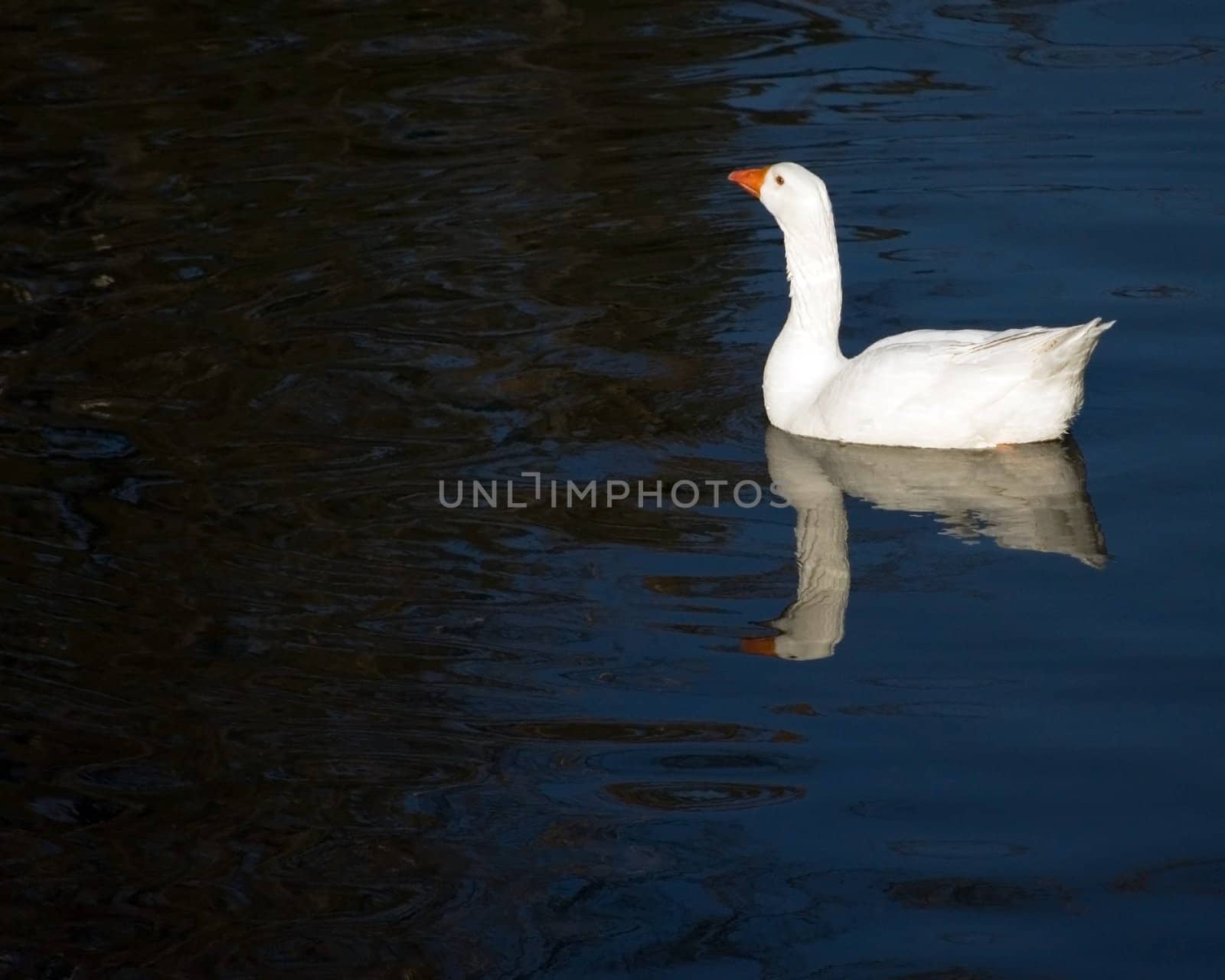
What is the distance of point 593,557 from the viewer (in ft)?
24.3

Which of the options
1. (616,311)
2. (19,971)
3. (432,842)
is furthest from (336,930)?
(616,311)

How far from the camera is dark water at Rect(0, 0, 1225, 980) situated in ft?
18.0

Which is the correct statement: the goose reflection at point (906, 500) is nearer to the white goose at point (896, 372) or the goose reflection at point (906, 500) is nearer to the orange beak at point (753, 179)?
the white goose at point (896, 372)

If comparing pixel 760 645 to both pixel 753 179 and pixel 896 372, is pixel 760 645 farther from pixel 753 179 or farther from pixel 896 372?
pixel 753 179

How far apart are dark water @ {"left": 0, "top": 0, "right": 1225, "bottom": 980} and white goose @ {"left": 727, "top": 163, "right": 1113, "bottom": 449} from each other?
0.68 ft

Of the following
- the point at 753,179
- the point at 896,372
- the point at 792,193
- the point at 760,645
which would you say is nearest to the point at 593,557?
the point at 760,645

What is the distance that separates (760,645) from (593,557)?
953 millimetres

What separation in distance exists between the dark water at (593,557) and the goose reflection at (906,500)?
1.0 inches

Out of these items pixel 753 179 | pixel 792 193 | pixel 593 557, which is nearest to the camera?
pixel 593 557

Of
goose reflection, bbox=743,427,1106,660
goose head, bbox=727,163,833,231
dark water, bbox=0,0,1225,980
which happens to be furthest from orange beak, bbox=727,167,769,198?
goose reflection, bbox=743,427,1106,660

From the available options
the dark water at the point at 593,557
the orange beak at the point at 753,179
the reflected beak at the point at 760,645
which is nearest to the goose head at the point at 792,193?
the orange beak at the point at 753,179

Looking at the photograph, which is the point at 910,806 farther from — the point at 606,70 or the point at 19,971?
the point at 606,70

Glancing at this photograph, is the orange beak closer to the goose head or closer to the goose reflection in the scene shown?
the goose head

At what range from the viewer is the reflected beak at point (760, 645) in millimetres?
6668
